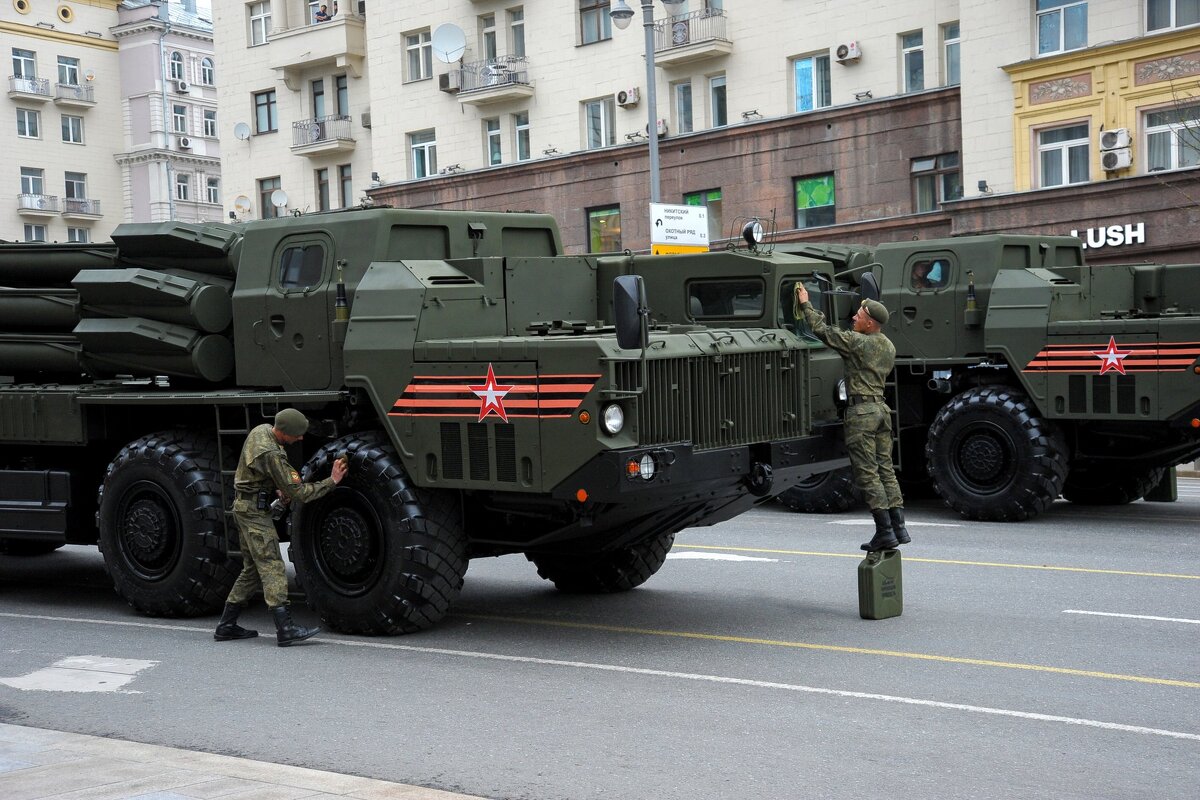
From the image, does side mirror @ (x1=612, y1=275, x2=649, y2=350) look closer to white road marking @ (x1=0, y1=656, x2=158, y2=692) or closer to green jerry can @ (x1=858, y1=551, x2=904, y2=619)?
green jerry can @ (x1=858, y1=551, x2=904, y2=619)

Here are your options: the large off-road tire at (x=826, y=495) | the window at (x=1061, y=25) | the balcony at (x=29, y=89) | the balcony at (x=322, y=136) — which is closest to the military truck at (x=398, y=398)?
the large off-road tire at (x=826, y=495)

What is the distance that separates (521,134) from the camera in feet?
132

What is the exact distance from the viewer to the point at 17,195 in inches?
2480

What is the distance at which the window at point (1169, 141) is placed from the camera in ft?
91.0

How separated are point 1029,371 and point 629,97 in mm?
22397

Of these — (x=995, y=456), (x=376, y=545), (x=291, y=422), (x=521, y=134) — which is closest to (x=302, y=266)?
(x=291, y=422)

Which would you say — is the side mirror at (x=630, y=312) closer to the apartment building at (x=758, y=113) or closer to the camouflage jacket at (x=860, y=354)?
the camouflage jacket at (x=860, y=354)

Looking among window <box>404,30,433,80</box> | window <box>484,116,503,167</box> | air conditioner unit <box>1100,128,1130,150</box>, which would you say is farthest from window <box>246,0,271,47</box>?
air conditioner unit <box>1100,128,1130,150</box>

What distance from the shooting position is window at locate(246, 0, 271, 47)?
4797cm

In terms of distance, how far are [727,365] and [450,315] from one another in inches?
75.5

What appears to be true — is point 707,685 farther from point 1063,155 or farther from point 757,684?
point 1063,155

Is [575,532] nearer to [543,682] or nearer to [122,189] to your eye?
[543,682]

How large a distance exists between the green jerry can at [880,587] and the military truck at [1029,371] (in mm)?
4319

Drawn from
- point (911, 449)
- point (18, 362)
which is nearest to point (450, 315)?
point (18, 362)
